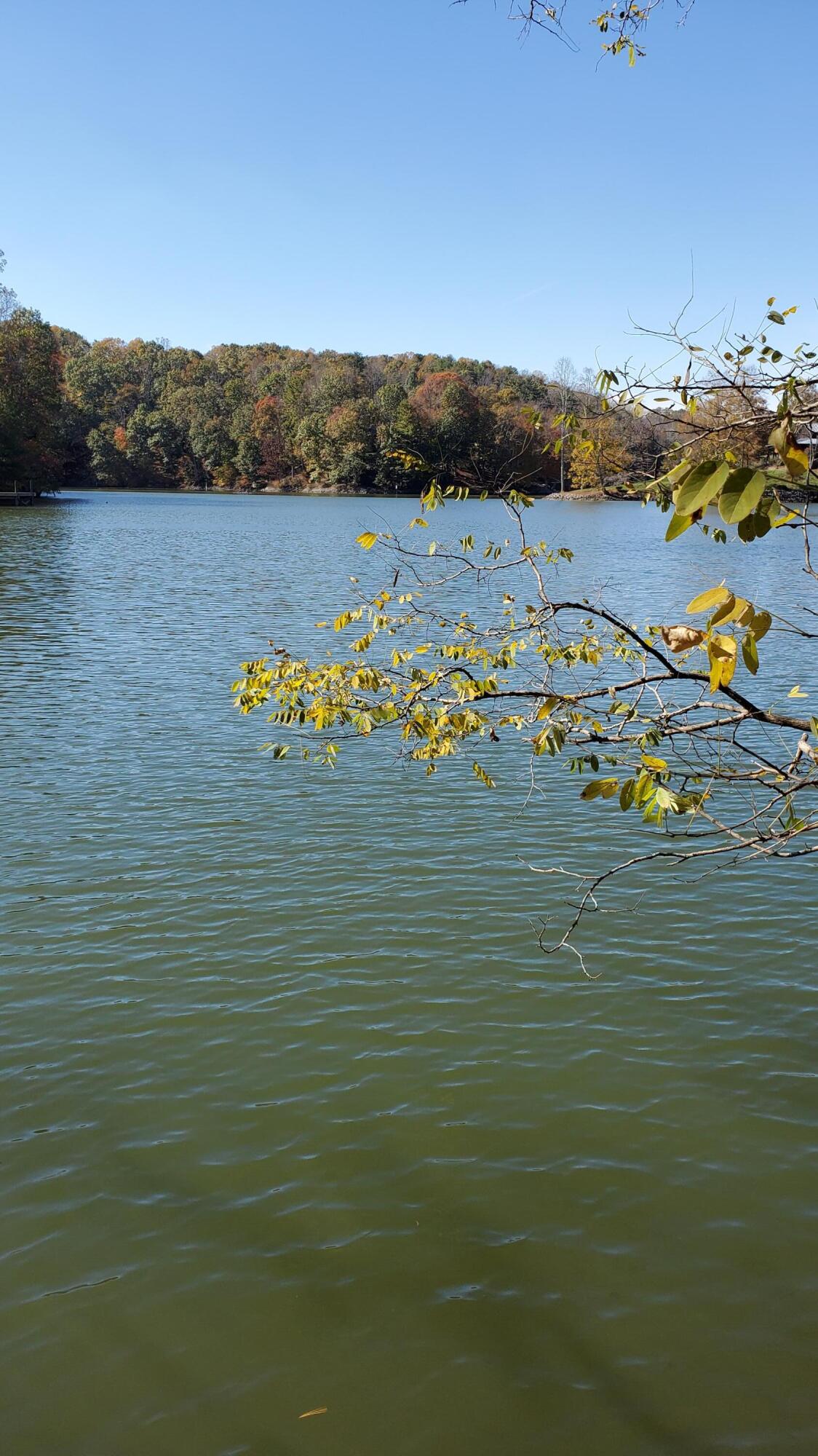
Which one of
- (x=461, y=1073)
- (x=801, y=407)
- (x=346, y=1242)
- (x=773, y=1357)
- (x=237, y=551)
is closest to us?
(x=801, y=407)

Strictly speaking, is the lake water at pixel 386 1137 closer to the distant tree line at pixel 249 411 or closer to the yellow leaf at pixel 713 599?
the yellow leaf at pixel 713 599

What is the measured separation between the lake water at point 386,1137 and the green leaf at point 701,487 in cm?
385

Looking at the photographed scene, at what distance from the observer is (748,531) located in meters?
2.36

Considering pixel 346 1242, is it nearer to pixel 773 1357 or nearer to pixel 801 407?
pixel 773 1357

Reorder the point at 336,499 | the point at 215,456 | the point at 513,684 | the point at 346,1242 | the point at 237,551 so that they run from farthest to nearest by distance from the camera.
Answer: the point at 215,456 → the point at 336,499 → the point at 237,551 → the point at 513,684 → the point at 346,1242

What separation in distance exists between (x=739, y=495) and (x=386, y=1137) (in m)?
5.45

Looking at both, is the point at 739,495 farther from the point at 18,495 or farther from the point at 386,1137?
the point at 18,495

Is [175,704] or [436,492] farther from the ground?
[436,492]

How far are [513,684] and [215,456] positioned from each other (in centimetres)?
11953

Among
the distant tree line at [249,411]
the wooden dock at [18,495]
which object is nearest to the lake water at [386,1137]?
the wooden dock at [18,495]

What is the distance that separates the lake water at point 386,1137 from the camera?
4.71 metres

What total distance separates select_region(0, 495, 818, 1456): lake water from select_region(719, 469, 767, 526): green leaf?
3.86m

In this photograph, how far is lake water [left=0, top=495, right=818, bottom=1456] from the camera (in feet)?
15.5

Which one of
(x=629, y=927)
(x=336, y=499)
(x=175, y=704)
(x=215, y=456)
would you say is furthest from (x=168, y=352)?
(x=629, y=927)
